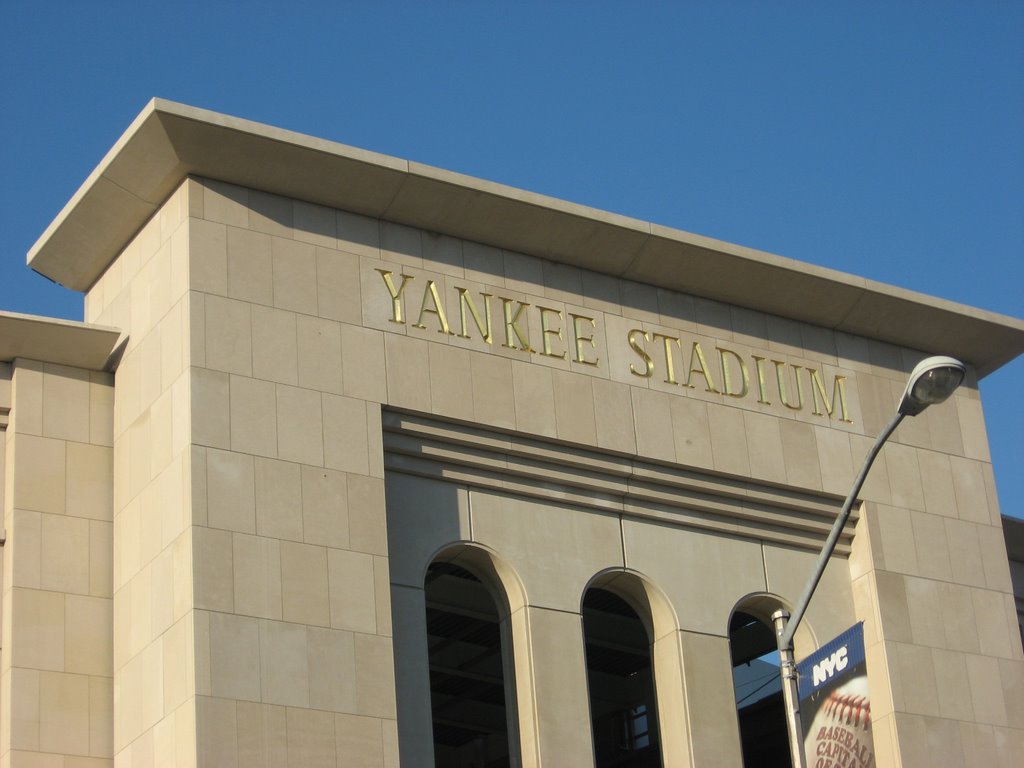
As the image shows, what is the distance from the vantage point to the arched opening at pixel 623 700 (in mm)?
35312

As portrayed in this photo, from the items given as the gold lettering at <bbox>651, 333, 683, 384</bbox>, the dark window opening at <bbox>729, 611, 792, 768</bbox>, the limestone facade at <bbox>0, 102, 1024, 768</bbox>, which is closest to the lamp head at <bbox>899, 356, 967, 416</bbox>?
the limestone facade at <bbox>0, 102, 1024, 768</bbox>

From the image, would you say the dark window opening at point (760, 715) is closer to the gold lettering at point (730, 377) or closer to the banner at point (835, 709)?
the gold lettering at point (730, 377)

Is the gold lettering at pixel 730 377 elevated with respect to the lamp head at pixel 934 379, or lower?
elevated

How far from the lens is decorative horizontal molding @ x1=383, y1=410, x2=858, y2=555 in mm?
25281

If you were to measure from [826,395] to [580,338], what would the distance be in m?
4.28

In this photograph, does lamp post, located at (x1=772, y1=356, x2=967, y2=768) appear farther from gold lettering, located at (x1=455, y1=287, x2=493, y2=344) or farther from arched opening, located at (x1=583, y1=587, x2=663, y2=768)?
arched opening, located at (x1=583, y1=587, x2=663, y2=768)

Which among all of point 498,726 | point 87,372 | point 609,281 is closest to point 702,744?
point 609,281

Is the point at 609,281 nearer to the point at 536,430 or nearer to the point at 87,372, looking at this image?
the point at 536,430

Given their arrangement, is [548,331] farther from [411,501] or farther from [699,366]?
[411,501]

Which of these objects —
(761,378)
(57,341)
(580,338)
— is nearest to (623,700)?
(761,378)

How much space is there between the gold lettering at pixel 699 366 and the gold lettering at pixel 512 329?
8.88 ft

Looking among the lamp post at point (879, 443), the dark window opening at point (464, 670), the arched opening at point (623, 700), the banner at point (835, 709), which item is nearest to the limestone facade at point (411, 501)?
the dark window opening at point (464, 670)

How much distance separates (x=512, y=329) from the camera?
1039 inches

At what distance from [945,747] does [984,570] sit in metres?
3.13
